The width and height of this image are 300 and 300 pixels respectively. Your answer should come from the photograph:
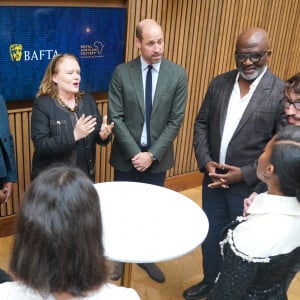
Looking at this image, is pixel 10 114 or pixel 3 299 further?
pixel 10 114

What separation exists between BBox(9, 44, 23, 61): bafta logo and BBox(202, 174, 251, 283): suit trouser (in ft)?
6.06

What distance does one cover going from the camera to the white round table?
175cm

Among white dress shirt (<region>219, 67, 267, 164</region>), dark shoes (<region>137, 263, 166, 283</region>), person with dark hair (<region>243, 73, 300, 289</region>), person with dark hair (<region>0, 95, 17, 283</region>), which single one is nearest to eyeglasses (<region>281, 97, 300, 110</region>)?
person with dark hair (<region>243, 73, 300, 289</region>)

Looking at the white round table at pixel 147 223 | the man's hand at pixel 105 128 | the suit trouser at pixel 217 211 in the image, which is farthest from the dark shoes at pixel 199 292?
the man's hand at pixel 105 128

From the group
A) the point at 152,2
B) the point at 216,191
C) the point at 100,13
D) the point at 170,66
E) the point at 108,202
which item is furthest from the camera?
the point at 152,2

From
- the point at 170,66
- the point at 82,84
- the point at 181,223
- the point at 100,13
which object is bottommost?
the point at 181,223

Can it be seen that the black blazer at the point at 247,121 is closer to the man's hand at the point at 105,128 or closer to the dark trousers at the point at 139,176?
the dark trousers at the point at 139,176

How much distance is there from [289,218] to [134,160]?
163 centimetres

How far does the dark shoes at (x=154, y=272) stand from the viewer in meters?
3.18

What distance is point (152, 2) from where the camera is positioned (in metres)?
3.78

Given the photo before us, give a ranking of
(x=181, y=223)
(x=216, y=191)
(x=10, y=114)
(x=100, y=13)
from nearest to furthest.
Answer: (x=181, y=223) < (x=216, y=191) < (x=10, y=114) < (x=100, y=13)

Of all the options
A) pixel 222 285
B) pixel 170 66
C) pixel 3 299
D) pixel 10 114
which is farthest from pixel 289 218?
pixel 10 114

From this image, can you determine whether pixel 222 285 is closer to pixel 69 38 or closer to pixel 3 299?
pixel 3 299

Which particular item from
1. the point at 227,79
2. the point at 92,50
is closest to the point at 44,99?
the point at 92,50
